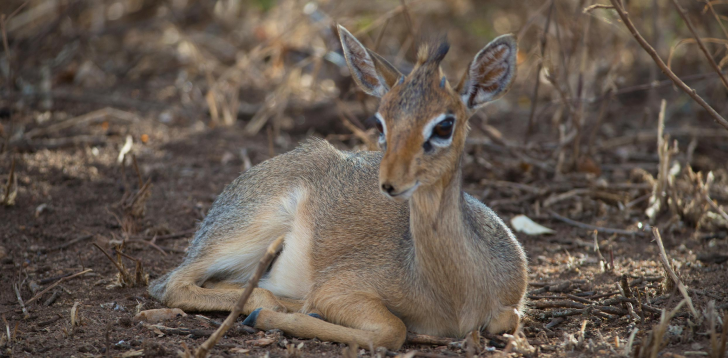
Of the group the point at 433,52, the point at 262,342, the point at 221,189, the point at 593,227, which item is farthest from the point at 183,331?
the point at 593,227

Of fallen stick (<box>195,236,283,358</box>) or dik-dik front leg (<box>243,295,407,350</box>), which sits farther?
dik-dik front leg (<box>243,295,407,350</box>)

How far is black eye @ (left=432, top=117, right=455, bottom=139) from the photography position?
135 inches

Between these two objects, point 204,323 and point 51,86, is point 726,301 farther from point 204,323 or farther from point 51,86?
point 51,86

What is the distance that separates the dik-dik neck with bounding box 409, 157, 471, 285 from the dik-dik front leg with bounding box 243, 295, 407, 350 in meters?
0.39

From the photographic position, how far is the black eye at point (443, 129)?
3.42m

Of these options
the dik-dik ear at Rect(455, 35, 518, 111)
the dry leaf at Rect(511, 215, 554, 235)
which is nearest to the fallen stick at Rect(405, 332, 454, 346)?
the dik-dik ear at Rect(455, 35, 518, 111)

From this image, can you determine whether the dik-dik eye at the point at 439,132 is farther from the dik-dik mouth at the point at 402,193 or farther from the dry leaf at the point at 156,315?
the dry leaf at the point at 156,315

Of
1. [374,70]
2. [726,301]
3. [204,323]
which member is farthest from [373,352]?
[726,301]

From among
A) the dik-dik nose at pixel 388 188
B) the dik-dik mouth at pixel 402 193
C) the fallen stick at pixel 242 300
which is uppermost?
the dik-dik nose at pixel 388 188

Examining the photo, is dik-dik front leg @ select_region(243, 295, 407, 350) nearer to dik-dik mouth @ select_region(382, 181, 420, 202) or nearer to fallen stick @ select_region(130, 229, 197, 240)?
dik-dik mouth @ select_region(382, 181, 420, 202)

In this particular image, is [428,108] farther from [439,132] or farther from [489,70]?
[489,70]

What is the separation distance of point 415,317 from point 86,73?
24.4 feet

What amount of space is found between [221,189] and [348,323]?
305 cm

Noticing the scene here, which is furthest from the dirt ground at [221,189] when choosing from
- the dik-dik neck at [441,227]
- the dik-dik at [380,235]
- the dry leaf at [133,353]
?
the dik-dik neck at [441,227]
